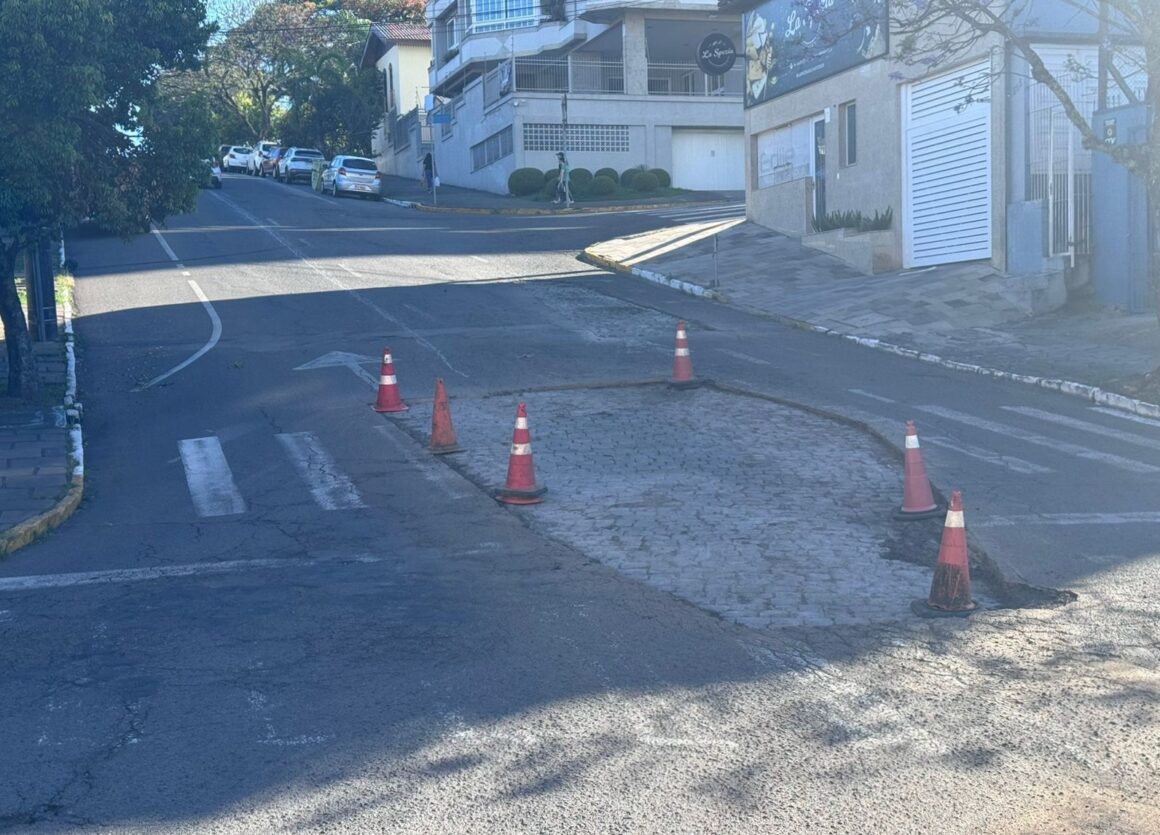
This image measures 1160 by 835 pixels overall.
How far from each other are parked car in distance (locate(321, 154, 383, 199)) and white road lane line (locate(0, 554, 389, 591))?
43.2 m

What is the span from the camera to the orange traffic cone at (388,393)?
14.3 meters

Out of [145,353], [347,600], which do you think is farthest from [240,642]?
[145,353]

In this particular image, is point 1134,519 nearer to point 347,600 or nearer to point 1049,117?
point 347,600

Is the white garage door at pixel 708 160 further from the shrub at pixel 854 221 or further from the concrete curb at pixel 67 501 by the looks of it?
the concrete curb at pixel 67 501

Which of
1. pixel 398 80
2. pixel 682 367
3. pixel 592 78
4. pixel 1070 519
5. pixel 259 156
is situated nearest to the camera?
pixel 1070 519

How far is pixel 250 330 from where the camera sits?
20484 millimetres

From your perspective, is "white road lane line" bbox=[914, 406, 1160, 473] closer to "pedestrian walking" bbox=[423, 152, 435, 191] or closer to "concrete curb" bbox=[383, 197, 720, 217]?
"concrete curb" bbox=[383, 197, 720, 217]

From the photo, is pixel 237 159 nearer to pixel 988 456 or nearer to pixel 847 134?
pixel 847 134

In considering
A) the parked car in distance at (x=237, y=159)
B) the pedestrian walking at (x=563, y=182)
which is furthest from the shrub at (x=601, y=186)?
the parked car in distance at (x=237, y=159)

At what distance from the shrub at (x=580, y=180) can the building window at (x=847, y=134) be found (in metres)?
18.2

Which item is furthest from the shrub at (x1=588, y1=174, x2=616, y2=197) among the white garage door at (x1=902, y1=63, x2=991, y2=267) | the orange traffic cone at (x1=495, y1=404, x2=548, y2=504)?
the orange traffic cone at (x1=495, y1=404, x2=548, y2=504)

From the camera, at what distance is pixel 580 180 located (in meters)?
45.8

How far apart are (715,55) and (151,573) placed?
35205 millimetres

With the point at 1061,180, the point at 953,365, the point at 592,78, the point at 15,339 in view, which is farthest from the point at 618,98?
the point at 15,339
